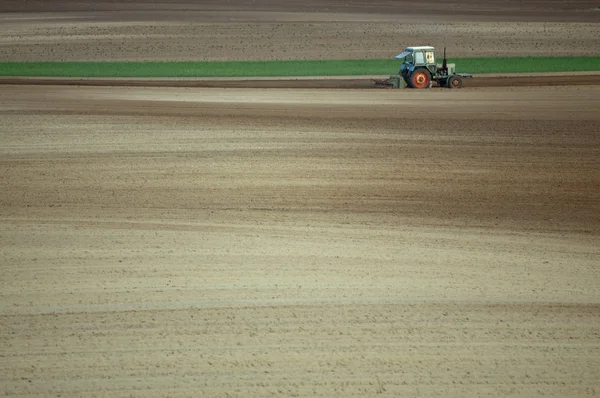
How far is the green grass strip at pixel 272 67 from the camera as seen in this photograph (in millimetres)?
41000

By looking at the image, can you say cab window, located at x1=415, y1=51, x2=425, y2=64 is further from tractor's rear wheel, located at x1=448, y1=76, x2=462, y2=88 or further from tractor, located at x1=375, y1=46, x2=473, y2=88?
tractor's rear wheel, located at x1=448, y1=76, x2=462, y2=88

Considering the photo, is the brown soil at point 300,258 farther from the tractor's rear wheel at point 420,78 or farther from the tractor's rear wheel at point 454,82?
the tractor's rear wheel at point 420,78

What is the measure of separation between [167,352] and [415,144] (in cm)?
1253

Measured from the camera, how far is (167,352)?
9312mm

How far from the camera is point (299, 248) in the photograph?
13.0m

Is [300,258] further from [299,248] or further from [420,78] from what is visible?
[420,78]

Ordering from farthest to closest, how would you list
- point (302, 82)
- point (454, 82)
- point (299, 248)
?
point (302, 82)
point (454, 82)
point (299, 248)

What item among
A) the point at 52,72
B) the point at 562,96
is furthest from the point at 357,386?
the point at 52,72

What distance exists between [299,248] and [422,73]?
71.7ft

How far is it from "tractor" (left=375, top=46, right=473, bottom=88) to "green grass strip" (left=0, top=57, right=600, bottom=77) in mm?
6240

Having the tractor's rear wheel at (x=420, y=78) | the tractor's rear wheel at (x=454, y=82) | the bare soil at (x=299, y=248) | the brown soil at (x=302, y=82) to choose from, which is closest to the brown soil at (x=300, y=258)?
the bare soil at (x=299, y=248)

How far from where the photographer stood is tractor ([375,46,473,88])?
33781 millimetres

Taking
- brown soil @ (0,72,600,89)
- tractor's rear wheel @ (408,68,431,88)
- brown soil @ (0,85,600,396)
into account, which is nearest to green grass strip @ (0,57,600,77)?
brown soil @ (0,72,600,89)

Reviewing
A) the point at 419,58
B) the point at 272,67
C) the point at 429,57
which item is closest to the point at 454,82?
the point at 429,57
